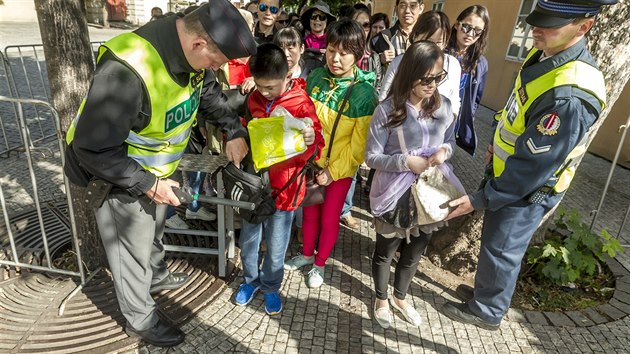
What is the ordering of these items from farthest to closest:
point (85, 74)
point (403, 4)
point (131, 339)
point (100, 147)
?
point (403, 4)
point (85, 74)
point (131, 339)
point (100, 147)

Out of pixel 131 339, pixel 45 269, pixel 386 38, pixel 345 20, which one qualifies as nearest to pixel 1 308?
pixel 45 269

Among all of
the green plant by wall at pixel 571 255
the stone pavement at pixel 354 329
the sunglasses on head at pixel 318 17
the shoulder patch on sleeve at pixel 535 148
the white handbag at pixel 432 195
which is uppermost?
the sunglasses on head at pixel 318 17

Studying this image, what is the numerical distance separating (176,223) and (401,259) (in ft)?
6.90

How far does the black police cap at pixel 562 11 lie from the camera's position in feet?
6.48

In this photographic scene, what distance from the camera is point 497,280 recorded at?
8.70 ft

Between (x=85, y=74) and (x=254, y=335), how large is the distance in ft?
6.87

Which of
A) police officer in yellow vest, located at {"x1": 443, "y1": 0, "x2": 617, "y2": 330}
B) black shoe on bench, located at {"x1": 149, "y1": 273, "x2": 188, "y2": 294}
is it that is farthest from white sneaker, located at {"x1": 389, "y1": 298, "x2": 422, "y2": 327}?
black shoe on bench, located at {"x1": 149, "y1": 273, "x2": 188, "y2": 294}

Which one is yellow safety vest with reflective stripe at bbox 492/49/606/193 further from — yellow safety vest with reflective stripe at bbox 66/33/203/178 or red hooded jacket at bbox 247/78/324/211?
yellow safety vest with reflective stripe at bbox 66/33/203/178

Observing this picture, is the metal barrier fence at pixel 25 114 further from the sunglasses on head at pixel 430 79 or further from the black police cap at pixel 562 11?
the black police cap at pixel 562 11

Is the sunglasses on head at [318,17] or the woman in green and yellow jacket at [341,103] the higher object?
the sunglasses on head at [318,17]

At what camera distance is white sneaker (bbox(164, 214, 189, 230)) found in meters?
3.65

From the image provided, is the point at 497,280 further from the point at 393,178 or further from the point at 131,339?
the point at 131,339

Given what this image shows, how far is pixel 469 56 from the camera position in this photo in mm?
3883

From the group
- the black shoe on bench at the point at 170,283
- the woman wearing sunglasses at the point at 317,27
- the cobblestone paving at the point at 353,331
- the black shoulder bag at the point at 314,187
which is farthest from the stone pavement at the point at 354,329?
the woman wearing sunglasses at the point at 317,27
